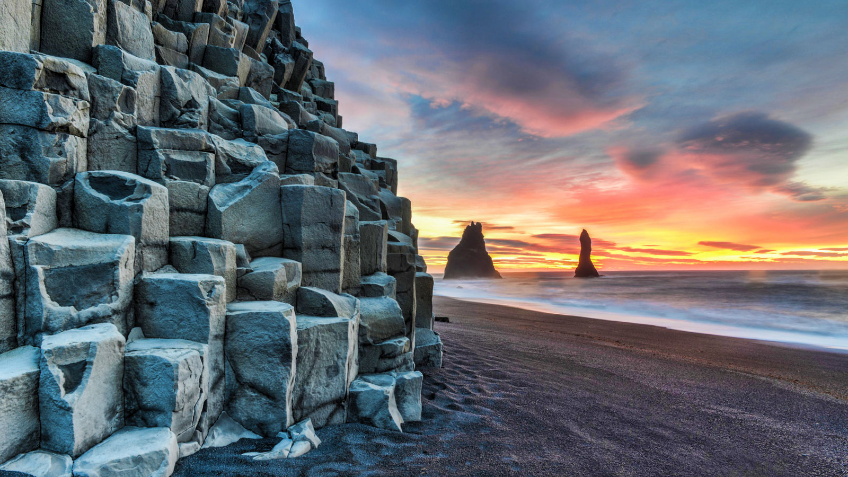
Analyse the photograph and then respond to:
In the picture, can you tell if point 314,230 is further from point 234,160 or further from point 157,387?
point 157,387

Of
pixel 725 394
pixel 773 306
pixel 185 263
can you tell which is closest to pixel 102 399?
pixel 185 263

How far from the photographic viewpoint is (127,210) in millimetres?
3354

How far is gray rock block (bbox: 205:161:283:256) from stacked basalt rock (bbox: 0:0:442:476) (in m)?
0.02

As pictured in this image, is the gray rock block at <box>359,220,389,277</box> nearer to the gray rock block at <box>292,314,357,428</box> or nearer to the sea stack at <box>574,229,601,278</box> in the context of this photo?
the gray rock block at <box>292,314,357,428</box>

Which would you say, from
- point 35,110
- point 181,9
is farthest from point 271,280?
point 181,9

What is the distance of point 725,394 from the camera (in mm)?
6363

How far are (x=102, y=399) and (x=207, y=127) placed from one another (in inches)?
145

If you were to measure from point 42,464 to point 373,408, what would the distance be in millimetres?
2560

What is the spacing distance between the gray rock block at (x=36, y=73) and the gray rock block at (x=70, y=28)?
0.94 metres

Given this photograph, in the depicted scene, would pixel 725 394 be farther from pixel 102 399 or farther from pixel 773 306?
pixel 773 306

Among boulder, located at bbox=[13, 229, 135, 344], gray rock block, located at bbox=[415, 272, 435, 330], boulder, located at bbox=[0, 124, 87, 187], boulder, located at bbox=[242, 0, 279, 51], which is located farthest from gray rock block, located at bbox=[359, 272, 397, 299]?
boulder, located at bbox=[242, 0, 279, 51]

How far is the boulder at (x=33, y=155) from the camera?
10.4 feet

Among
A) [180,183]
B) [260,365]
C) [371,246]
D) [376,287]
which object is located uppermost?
[180,183]

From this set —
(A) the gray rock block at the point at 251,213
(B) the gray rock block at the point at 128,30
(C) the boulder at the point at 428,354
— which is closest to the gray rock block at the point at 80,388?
(A) the gray rock block at the point at 251,213
